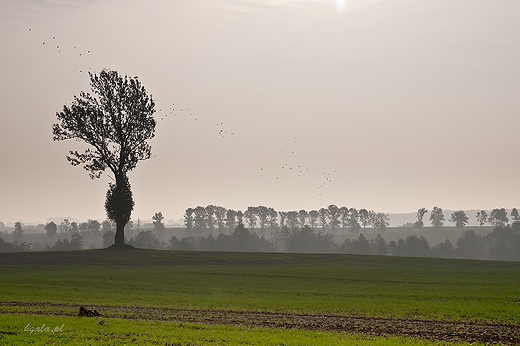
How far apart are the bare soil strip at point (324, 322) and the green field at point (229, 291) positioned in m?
1.41

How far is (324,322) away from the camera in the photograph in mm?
31609

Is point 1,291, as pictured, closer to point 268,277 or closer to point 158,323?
point 158,323

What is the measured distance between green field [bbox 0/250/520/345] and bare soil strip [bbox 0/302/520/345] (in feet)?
Answer: 4.63

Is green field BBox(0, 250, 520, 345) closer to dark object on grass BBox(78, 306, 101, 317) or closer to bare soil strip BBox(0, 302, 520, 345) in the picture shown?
bare soil strip BBox(0, 302, 520, 345)

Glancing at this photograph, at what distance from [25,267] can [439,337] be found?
198ft

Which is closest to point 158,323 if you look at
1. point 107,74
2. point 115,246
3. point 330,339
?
point 330,339

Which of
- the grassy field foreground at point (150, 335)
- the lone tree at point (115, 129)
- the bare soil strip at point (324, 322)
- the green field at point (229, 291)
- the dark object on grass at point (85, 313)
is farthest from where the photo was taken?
the lone tree at point (115, 129)

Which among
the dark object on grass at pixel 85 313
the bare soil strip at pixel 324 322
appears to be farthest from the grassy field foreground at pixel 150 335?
the bare soil strip at pixel 324 322

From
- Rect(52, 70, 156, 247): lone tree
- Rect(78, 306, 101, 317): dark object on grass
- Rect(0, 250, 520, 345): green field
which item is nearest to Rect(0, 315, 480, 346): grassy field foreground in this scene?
Rect(0, 250, 520, 345): green field

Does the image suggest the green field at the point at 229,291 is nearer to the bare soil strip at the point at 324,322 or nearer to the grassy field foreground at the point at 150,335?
the grassy field foreground at the point at 150,335

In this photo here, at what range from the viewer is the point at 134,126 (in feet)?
305

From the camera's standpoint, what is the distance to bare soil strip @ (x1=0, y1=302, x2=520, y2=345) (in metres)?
27.4

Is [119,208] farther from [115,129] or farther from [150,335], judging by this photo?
[150,335]

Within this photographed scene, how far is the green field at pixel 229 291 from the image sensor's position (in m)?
33.2
